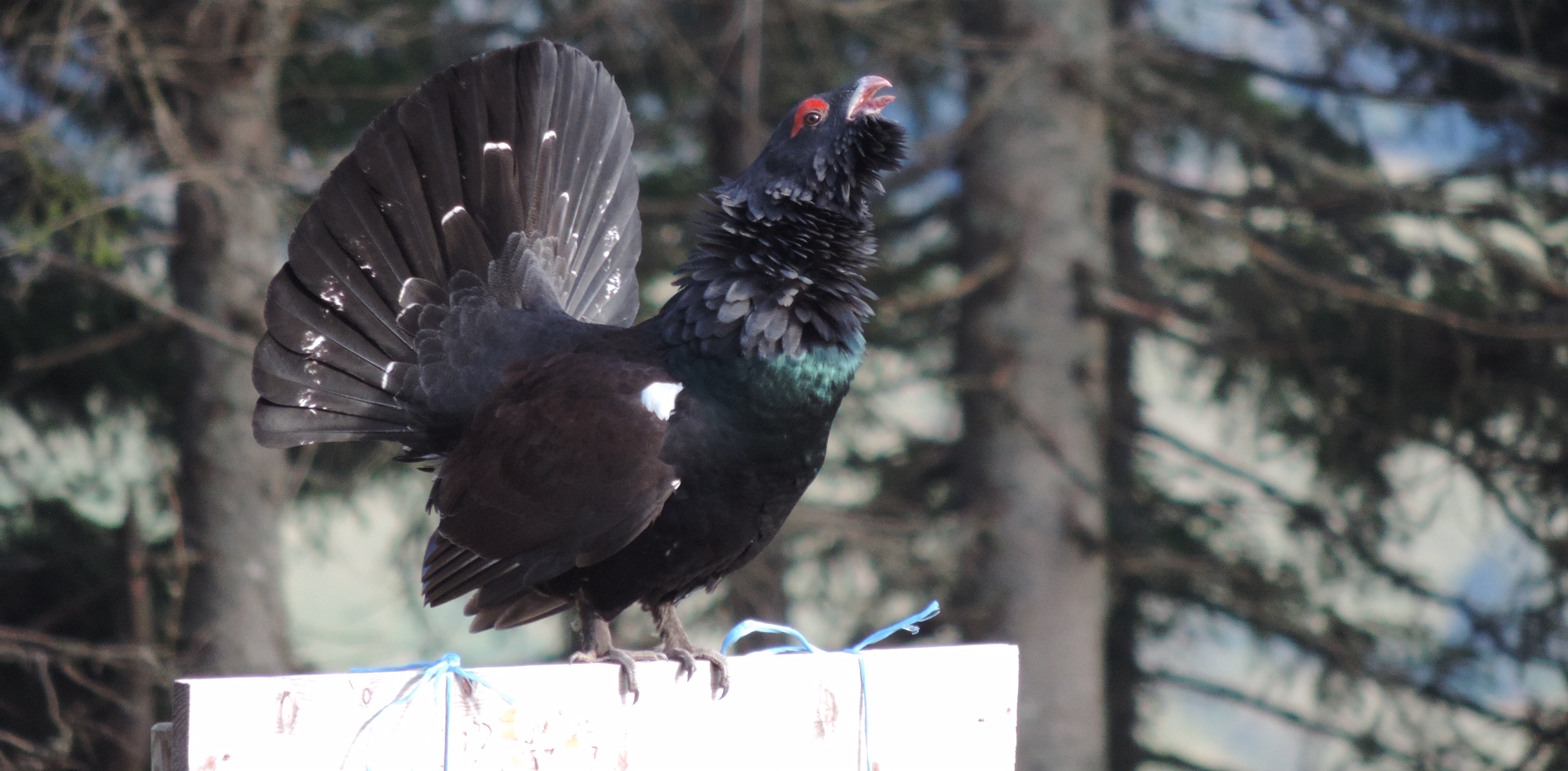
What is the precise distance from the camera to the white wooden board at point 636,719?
1701mm

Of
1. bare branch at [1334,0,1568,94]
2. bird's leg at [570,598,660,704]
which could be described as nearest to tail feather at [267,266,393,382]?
bird's leg at [570,598,660,704]

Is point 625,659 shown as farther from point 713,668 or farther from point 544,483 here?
point 544,483

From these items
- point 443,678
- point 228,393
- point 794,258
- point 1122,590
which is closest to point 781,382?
point 794,258

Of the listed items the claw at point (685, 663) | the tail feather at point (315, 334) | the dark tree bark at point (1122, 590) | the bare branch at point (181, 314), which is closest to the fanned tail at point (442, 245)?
the tail feather at point (315, 334)

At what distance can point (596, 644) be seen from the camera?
2.69 meters

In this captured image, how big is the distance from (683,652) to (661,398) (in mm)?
549

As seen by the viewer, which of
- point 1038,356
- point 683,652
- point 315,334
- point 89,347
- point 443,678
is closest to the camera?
point 443,678

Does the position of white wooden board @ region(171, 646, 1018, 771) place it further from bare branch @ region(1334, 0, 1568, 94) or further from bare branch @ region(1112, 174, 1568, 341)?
bare branch @ region(1334, 0, 1568, 94)

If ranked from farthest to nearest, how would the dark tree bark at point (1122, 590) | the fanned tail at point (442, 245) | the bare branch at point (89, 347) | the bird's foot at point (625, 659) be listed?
1. the dark tree bark at point (1122, 590)
2. the bare branch at point (89, 347)
3. the fanned tail at point (442, 245)
4. the bird's foot at point (625, 659)

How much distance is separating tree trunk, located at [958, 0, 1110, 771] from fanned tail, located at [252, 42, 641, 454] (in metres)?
4.17

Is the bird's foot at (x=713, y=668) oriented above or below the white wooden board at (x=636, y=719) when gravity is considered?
above

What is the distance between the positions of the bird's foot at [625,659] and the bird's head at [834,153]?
861 mm

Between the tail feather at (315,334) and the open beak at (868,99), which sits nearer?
the open beak at (868,99)

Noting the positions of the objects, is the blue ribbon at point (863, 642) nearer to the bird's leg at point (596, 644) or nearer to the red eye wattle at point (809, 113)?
the bird's leg at point (596, 644)
